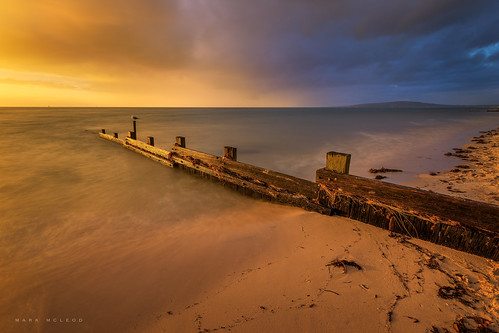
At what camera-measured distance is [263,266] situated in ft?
10.8

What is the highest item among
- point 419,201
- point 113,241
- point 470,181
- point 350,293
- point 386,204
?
point 419,201

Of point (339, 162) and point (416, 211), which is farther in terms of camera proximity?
point (339, 162)

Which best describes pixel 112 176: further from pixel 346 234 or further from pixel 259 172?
pixel 346 234

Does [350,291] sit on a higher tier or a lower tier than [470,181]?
lower

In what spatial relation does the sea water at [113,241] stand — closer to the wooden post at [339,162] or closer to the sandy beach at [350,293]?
the sandy beach at [350,293]

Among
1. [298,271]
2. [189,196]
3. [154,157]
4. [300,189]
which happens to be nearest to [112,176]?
[154,157]

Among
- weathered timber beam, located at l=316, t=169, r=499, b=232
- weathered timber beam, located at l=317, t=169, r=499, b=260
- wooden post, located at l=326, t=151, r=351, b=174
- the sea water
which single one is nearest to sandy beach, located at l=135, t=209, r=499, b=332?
weathered timber beam, located at l=317, t=169, r=499, b=260

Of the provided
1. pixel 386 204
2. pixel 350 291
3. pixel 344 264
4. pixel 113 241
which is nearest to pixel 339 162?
pixel 386 204

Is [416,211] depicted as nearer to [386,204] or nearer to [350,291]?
[386,204]

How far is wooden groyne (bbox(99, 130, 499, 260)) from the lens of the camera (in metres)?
2.93

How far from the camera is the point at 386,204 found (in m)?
3.64

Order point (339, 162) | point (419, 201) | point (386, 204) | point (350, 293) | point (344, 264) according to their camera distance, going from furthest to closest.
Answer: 1. point (339, 162)
2. point (386, 204)
3. point (419, 201)
4. point (344, 264)
5. point (350, 293)

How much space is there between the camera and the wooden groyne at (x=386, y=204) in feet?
9.62

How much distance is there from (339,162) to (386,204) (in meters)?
1.01
